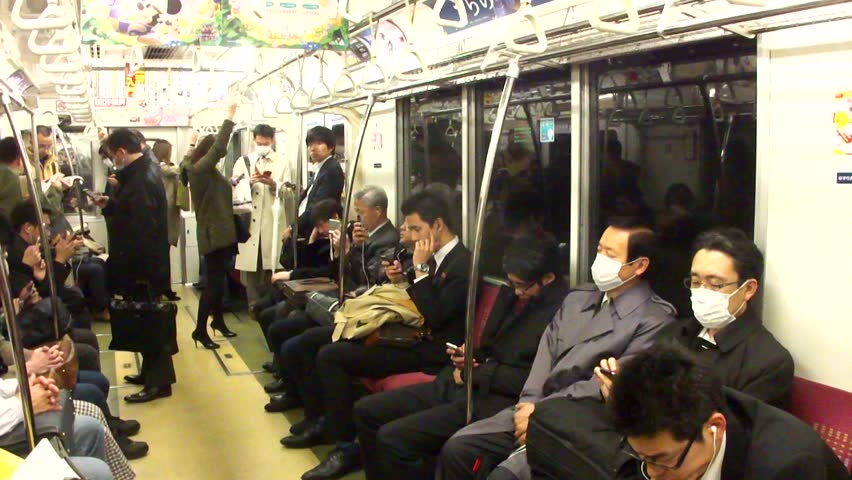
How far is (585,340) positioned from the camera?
3.10 meters

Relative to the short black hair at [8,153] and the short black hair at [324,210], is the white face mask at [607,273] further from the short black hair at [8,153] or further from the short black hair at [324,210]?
the short black hair at [8,153]

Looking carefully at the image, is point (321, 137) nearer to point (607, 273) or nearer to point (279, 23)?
point (279, 23)

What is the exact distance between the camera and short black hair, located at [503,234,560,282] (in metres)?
3.42

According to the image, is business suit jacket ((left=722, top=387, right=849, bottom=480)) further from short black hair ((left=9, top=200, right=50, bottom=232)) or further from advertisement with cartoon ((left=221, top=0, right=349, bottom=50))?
short black hair ((left=9, top=200, right=50, bottom=232))

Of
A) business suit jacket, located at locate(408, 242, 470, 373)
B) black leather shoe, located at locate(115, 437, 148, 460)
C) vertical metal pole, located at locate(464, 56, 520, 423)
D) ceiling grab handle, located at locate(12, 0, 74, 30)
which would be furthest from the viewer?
black leather shoe, located at locate(115, 437, 148, 460)

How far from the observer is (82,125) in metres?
9.62

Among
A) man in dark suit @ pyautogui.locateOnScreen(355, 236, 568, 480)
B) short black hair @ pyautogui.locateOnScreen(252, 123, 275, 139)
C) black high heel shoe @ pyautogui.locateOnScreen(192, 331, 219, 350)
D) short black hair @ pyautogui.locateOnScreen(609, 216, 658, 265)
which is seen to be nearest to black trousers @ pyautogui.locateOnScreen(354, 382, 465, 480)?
man in dark suit @ pyautogui.locateOnScreen(355, 236, 568, 480)

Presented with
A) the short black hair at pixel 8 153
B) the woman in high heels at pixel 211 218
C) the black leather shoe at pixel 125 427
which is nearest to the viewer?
the black leather shoe at pixel 125 427

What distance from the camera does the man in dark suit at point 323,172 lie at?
5961 mm

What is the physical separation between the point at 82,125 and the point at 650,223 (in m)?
8.10

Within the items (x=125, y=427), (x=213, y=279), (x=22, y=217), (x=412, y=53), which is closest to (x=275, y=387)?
(x=125, y=427)

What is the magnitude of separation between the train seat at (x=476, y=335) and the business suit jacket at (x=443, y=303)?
105 mm

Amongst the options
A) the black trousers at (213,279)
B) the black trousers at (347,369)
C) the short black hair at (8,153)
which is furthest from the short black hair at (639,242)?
the black trousers at (213,279)

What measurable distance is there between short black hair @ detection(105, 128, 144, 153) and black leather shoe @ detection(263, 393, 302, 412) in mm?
1879
